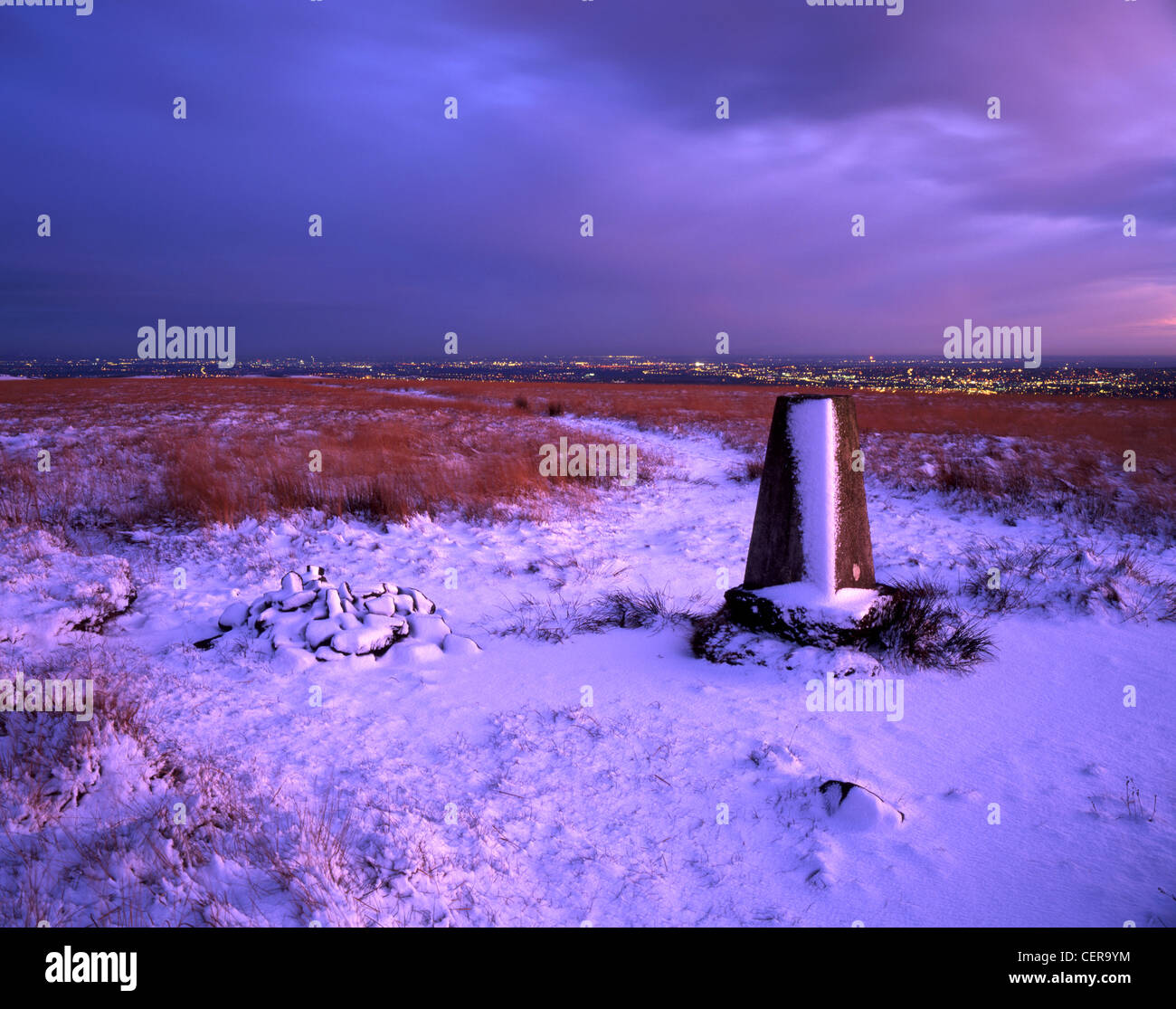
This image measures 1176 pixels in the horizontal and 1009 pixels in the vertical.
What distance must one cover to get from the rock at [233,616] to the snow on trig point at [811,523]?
391 centimetres

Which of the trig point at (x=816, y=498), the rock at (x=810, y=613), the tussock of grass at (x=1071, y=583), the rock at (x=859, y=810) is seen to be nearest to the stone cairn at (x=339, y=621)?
the rock at (x=810, y=613)

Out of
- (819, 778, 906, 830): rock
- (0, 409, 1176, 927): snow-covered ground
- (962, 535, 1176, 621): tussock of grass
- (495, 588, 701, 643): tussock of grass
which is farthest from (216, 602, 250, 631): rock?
(962, 535, 1176, 621): tussock of grass

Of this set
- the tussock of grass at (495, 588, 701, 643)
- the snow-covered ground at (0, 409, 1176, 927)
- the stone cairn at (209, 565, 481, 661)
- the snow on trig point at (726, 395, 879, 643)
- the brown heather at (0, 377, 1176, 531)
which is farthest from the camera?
the brown heather at (0, 377, 1176, 531)

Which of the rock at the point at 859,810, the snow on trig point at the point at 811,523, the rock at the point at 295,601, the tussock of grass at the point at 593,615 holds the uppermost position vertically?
the snow on trig point at the point at 811,523

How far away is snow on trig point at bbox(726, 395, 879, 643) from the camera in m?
4.29

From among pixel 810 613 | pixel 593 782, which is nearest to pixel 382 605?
pixel 593 782

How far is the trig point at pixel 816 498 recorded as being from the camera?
431 cm

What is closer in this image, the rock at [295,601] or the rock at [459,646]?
the rock at [459,646]

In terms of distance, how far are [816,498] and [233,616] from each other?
15.2 feet

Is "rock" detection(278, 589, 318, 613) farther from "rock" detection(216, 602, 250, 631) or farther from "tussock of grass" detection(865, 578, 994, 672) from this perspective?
"tussock of grass" detection(865, 578, 994, 672)

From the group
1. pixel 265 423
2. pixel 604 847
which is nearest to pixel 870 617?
pixel 604 847

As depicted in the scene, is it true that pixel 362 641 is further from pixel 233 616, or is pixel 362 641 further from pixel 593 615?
pixel 593 615

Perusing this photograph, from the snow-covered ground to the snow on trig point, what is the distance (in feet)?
1.21

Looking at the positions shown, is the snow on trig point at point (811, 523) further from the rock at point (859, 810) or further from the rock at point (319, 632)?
the rock at point (319, 632)
